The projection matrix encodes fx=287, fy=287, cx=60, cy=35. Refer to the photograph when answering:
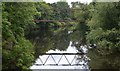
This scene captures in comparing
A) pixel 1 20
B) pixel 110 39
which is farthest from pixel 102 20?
→ pixel 1 20

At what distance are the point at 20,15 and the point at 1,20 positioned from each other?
3050 millimetres

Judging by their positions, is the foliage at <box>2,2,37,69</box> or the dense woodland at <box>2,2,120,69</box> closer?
the foliage at <box>2,2,37,69</box>

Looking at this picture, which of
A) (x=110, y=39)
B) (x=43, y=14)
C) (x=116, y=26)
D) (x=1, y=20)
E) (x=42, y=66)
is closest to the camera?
(x=1, y=20)

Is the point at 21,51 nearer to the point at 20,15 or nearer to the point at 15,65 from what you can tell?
the point at 15,65

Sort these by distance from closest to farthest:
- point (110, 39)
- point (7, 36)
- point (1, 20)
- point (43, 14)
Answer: point (1, 20), point (7, 36), point (110, 39), point (43, 14)

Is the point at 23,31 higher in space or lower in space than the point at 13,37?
lower

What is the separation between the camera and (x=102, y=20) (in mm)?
18375

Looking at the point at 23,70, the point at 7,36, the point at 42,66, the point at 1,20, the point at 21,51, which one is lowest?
the point at 42,66

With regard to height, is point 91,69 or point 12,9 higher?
point 12,9

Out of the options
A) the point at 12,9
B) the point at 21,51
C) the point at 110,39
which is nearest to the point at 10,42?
the point at 21,51

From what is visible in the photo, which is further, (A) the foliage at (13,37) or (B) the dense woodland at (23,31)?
(B) the dense woodland at (23,31)

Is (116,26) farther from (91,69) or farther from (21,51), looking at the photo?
(21,51)

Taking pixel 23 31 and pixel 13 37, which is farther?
pixel 23 31

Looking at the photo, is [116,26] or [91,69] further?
[116,26]
